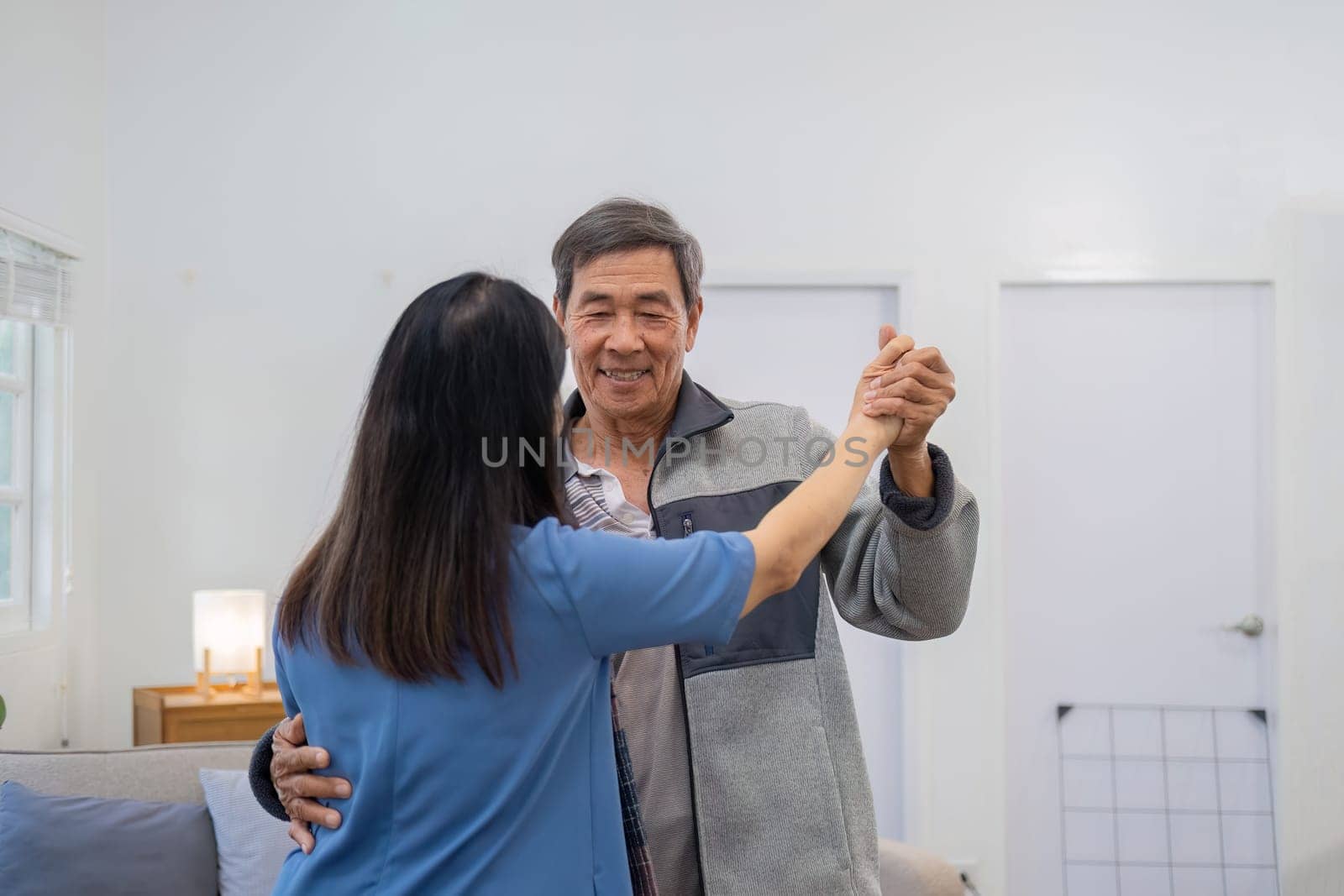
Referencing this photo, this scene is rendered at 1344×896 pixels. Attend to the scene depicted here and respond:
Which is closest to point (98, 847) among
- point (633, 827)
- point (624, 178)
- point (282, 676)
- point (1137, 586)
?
point (282, 676)

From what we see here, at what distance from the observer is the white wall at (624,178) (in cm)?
382

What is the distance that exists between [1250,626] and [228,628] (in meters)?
3.23

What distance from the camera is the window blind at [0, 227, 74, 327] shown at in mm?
3170

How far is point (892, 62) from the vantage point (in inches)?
153

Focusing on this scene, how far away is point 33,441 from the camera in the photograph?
3564mm

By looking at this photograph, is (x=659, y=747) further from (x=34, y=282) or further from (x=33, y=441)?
(x=33, y=441)

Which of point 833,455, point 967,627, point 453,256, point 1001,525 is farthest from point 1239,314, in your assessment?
point 833,455

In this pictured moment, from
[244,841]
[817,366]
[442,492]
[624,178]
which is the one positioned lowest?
[244,841]

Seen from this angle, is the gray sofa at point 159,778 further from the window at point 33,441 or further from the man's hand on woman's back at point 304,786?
the man's hand on woman's back at point 304,786

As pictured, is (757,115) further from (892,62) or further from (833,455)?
(833,455)

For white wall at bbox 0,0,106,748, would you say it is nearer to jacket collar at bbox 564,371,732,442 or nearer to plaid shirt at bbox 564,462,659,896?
jacket collar at bbox 564,371,732,442

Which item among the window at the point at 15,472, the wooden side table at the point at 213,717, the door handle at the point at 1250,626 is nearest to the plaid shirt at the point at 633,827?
the wooden side table at the point at 213,717

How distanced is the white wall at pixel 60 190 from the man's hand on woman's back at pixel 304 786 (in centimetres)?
254

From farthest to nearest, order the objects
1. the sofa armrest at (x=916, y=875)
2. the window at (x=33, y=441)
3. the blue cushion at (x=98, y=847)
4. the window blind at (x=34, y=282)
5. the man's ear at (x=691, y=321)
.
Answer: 1. the window at (x=33, y=441)
2. the window blind at (x=34, y=282)
3. the sofa armrest at (x=916, y=875)
4. the blue cushion at (x=98, y=847)
5. the man's ear at (x=691, y=321)
